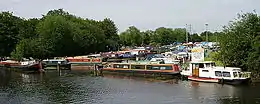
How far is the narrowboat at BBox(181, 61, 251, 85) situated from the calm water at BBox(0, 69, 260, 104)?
54.7 inches

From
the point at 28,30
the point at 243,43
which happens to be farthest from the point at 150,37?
the point at 243,43

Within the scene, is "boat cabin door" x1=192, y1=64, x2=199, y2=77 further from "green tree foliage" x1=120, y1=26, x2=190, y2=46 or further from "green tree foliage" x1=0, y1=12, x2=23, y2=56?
"green tree foliage" x1=120, y1=26, x2=190, y2=46

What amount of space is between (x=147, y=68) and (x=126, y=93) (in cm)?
1901

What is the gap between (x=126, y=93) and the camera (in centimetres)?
4591

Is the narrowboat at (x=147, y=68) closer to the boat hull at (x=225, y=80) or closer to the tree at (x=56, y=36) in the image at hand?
Answer: the boat hull at (x=225, y=80)

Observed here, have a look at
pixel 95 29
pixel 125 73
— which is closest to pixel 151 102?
pixel 125 73

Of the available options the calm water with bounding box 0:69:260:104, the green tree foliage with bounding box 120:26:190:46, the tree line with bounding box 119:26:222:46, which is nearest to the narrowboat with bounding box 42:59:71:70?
the calm water with bounding box 0:69:260:104

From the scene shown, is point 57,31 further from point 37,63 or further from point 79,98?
point 79,98

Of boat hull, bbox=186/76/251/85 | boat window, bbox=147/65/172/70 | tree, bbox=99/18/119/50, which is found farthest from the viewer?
tree, bbox=99/18/119/50

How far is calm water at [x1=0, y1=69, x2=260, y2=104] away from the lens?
1581 inches

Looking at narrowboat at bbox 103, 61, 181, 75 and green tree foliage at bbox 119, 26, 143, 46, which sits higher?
green tree foliage at bbox 119, 26, 143, 46

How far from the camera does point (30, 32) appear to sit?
11588cm

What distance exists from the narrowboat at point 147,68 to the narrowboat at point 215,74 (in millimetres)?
3677

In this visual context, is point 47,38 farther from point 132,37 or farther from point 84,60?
point 132,37
